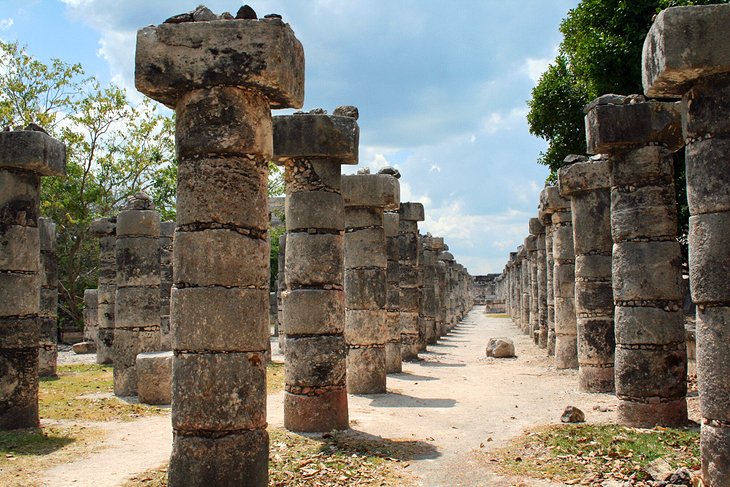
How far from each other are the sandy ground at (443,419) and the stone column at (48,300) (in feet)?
24.3

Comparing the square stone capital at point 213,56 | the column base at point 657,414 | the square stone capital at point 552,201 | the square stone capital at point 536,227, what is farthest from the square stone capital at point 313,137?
the square stone capital at point 536,227

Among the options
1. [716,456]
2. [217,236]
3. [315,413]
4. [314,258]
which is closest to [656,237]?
[716,456]

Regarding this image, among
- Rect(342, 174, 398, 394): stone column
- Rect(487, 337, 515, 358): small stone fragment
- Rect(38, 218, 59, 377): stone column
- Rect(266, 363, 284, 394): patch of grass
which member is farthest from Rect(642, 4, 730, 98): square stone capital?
Rect(487, 337, 515, 358): small stone fragment

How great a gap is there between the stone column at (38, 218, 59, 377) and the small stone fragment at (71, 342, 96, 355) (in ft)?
21.5

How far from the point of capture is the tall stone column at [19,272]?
10977 millimetres

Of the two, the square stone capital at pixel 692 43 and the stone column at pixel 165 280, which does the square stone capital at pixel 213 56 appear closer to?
the square stone capital at pixel 692 43

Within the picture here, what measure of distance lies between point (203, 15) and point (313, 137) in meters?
4.35

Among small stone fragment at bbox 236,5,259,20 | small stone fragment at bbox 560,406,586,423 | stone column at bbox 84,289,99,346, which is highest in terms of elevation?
small stone fragment at bbox 236,5,259,20

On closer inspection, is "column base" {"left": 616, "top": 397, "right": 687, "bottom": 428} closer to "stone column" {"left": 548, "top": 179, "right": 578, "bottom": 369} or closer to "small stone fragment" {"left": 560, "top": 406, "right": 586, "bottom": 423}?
"small stone fragment" {"left": 560, "top": 406, "right": 586, "bottom": 423}

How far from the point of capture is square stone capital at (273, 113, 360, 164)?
11094mm

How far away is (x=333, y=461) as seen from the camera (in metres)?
8.82

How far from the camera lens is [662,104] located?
1090cm

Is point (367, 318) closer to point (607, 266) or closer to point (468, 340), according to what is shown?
point (607, 266)

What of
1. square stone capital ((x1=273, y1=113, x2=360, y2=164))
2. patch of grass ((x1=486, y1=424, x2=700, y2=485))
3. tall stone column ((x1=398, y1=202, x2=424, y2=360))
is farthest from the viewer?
tall stone column ((x1=398, y1=202, x2=424, y2=360))
